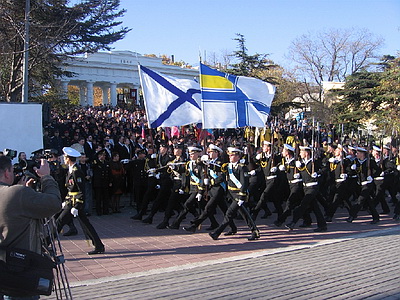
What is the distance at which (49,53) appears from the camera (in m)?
22.7

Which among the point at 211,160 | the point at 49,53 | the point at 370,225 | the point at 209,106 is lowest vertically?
the point at 370,225

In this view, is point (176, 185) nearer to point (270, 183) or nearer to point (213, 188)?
point (213, 188)

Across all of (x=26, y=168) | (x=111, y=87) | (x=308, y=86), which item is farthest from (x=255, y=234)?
(x=111, y=87)

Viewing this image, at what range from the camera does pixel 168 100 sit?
11.2 metres

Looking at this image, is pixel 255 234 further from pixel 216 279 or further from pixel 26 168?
pixel 26 168

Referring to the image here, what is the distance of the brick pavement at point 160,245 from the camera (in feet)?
23.4

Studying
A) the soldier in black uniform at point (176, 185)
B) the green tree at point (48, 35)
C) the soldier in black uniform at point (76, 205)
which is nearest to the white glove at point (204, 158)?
the soldier in black uniform at point (176, 185)

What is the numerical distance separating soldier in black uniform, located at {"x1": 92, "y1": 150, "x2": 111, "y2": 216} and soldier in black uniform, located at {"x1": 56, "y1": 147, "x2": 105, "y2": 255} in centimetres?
334

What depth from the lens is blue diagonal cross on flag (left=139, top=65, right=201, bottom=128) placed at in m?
10.9

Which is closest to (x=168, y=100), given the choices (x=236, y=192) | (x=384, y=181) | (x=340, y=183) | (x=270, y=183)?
(x=270, y=183)

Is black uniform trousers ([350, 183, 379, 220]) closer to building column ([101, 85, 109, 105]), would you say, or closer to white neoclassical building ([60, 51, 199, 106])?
white neoclassical building ([60, 51, 199, 106])

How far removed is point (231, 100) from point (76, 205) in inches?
186

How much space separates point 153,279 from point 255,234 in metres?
3.15

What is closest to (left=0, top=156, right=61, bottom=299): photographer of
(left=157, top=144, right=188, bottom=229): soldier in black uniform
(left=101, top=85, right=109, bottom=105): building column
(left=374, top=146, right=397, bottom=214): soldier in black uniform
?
(left=157, top=144, right=188, bottom=229): soldier in black uniform
